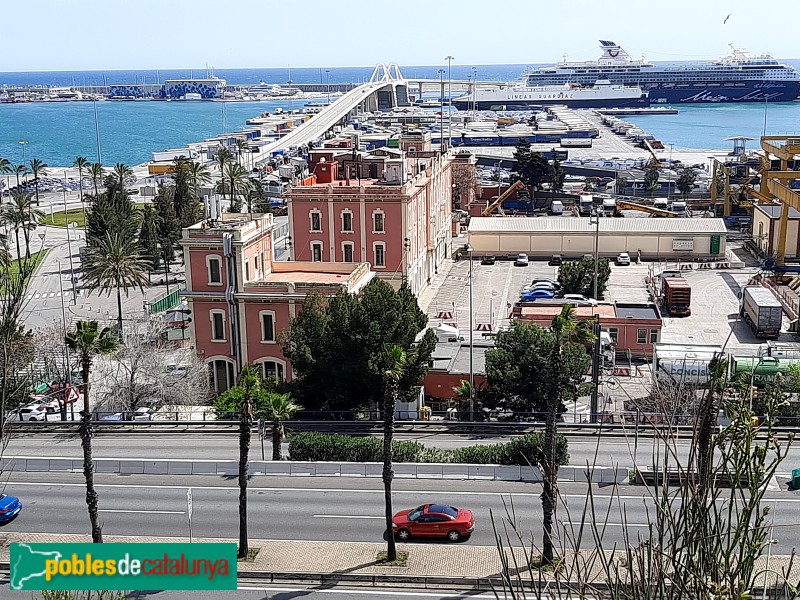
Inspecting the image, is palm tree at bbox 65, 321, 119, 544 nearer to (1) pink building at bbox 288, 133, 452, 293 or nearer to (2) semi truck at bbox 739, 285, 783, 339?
(1) pink building at bbox 288, 133, 452, 293

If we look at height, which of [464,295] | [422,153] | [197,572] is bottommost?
[464,295]

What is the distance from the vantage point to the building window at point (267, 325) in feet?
139

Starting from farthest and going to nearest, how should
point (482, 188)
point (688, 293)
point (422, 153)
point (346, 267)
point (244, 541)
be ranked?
point (482, 188) → point (422, 153) → point (688, 293) → point (346, 267) → point (244, 541)

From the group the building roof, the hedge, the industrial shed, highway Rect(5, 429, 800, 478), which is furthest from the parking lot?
the hedge

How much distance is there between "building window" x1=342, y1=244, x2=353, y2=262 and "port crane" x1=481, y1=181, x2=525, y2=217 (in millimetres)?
32598

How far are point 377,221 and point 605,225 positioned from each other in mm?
26462

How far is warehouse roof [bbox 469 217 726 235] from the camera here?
75188 mm

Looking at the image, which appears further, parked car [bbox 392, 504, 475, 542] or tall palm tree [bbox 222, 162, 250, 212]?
tall palm tree [bbox 222, 162, 250, 212]

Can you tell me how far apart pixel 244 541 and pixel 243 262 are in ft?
68.5

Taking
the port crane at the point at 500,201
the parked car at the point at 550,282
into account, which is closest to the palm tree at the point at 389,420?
the parked car at the point at 550,282

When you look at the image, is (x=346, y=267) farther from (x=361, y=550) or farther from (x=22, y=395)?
(x=361, y=550)

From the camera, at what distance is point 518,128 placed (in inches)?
7421

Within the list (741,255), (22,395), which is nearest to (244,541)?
(22,395)

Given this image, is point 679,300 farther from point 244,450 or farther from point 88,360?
point 88,360
